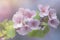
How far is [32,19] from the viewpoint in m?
0.59

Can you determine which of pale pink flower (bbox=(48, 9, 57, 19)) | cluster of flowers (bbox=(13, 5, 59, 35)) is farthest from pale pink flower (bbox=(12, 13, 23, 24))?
pale pink flower (bbox=(48, 9, 57, 19))

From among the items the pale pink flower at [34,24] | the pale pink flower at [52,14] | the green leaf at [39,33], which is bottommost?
the green leaf at [39,33]

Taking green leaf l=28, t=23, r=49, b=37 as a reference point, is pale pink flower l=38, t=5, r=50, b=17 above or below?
above

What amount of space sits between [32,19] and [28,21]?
0.07 ft

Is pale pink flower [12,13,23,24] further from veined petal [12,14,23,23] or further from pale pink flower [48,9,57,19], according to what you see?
pale pink flower [48,9,57,19]

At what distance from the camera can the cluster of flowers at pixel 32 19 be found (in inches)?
23.2

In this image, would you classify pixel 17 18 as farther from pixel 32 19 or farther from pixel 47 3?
pixel 47 3

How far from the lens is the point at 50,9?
2.03 ft

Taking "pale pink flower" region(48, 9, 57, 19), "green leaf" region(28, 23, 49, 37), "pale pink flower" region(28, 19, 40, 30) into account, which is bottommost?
"green leaf" region(28, 23, 49, 37)

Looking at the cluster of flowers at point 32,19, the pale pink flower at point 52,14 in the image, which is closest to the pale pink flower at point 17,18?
the cluster of flowers at point 32,19

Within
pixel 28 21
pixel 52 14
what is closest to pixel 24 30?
pixel 28 21

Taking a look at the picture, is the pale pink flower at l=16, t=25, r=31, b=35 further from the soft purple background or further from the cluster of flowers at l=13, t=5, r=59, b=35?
the soft purple background

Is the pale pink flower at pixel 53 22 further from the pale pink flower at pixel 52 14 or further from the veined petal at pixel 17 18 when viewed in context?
the veined petal at pixel 17 18

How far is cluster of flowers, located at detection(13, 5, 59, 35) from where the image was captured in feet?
1.93
